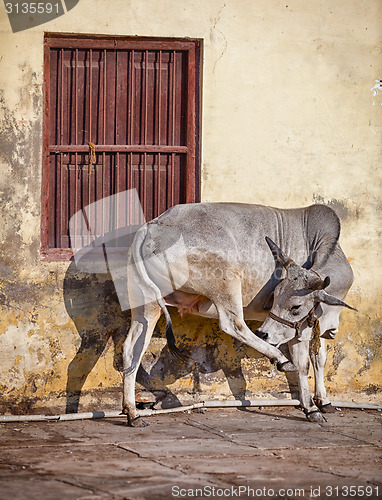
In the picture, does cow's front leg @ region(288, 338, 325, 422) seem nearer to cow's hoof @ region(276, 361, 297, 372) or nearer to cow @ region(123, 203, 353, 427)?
cow @ region(123, 203, 353, 427)

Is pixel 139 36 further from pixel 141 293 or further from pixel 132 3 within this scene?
pixel 141 293

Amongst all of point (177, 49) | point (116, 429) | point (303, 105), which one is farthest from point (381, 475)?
point (177, 49)

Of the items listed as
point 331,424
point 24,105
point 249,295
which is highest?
point 24,105

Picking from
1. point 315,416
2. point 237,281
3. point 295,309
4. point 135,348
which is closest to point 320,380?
point 315,416

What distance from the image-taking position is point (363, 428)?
246 inches

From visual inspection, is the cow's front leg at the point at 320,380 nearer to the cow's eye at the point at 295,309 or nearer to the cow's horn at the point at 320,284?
the cow's eye at the point at 295,309

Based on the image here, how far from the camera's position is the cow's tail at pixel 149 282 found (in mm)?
6227

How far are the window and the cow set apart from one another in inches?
23.4

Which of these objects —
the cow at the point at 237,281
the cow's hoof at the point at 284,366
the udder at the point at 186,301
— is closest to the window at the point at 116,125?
the cow at the point at 237,281

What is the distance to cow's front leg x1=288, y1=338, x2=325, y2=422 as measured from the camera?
650 centimetres

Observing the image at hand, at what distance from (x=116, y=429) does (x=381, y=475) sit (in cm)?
217

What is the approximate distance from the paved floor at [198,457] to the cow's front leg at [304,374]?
0.42ft

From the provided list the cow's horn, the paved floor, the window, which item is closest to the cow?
the cow's horn

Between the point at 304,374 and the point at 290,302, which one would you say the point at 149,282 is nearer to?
the point at 290,302
